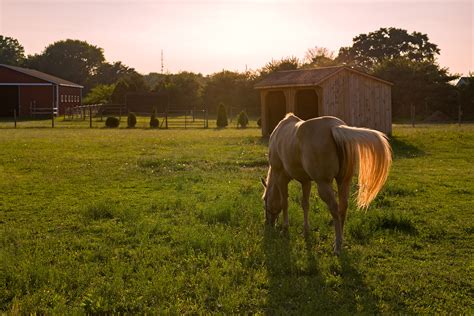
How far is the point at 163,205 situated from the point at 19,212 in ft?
8.56

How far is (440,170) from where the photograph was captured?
14.1 metres

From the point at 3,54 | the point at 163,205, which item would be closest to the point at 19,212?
the point at 163,205

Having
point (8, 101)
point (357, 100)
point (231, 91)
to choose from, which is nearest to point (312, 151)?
point (357, 100)

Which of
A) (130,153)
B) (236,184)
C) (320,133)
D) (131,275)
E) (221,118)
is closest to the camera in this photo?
(131,275)

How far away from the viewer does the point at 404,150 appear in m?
19.8

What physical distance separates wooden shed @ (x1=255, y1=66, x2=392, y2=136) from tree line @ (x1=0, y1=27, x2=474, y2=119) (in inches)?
995

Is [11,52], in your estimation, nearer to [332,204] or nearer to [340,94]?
[340,94]

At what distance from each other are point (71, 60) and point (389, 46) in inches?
2541

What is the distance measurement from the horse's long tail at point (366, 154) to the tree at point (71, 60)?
9157 centimetres

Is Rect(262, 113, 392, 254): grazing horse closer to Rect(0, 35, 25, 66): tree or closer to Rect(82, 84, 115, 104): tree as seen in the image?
Rect(82, 84, 115, 104): tree

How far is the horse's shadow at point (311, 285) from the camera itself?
4.81m

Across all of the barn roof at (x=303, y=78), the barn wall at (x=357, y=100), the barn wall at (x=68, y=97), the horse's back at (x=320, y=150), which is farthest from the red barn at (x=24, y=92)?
the horse's back at (x=320, y=150)

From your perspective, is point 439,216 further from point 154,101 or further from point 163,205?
point 154,101

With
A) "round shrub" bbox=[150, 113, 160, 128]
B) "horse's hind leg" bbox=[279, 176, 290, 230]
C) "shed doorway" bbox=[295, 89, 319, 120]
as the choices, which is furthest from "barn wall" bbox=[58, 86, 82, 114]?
"horse's hind leg" bbox=[279, 176, 290, 230]
